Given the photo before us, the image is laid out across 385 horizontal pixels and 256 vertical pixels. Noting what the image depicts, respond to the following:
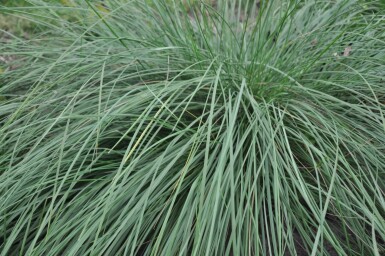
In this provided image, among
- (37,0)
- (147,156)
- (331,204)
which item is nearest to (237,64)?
(147,156)

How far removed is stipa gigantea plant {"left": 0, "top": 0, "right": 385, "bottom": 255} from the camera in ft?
6.53

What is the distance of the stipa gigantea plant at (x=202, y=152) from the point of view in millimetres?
1990

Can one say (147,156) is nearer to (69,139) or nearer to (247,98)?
(69,139)

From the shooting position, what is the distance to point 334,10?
10.0 ft

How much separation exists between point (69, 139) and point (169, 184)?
18.9 inches

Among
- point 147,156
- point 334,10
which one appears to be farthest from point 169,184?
point 334,10

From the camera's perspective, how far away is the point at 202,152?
2.26m

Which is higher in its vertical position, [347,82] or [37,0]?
[37,0]

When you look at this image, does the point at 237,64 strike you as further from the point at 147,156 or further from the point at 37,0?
the point at 37,0

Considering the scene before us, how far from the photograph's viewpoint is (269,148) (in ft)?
6.87

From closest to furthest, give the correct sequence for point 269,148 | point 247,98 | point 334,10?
point 269,148
point 247,98
point 334,10

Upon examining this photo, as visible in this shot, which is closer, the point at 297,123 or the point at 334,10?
the point at 297,123

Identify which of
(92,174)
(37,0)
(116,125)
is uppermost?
(37,0)

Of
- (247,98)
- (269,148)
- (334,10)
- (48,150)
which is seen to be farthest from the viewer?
(334,10)
